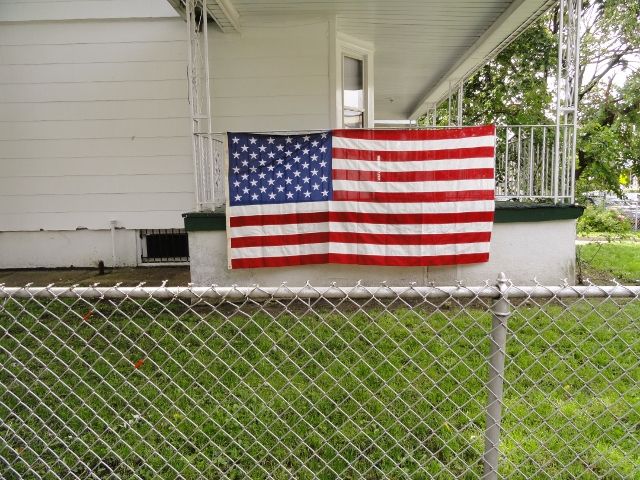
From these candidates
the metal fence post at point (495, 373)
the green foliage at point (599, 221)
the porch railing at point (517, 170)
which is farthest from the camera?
the green foliage at point (599, 221)

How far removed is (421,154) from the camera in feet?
16.3

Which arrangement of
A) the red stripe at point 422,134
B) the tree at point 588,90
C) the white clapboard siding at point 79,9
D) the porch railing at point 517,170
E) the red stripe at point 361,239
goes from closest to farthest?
the red stripe at point 422,134, the red stripe at point 361,239, the porch railing at point 517,170, the white clapboard siding at point 79,9, the tree at point 588,90

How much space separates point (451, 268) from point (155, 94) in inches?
195

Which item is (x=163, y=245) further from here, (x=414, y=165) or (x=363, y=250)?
(x=414, y=165)

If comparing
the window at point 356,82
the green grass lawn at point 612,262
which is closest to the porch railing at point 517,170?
the green grass lawn at point 612,262

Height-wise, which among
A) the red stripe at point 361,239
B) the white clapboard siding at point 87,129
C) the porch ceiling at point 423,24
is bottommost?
the red stripe at point 361,239

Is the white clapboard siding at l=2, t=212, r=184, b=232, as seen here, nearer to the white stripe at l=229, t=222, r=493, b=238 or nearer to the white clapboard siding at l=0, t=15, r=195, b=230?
the white clapboard siding at l=0, t=15, r=195, b=230

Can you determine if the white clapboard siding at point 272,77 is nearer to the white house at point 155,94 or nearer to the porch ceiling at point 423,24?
the white house at point 155,94

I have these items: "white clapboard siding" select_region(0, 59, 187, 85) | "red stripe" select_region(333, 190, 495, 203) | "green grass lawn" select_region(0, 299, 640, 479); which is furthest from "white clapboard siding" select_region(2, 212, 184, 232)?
"green grass lawn" select_region(0, 299, 640, 479)

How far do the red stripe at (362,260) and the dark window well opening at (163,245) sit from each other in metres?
Answer: 2.80

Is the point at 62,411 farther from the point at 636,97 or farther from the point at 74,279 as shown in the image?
the point at 636,97

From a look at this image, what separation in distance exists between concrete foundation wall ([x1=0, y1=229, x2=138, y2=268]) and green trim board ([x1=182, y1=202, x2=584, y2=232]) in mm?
2678

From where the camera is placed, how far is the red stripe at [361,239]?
16.5ft

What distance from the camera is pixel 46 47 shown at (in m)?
7.13
